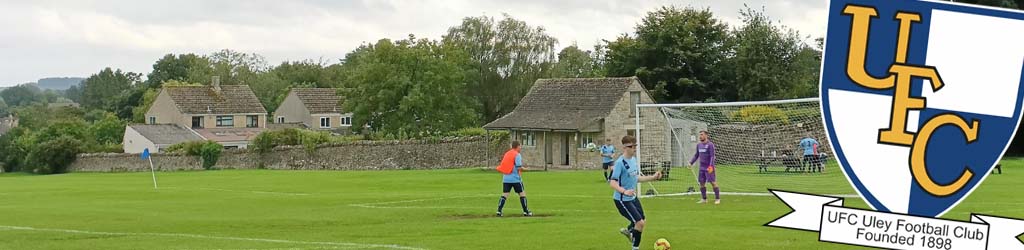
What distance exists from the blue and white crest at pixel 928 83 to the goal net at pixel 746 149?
83.2ft

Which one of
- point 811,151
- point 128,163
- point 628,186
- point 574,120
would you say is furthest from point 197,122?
point 628,186

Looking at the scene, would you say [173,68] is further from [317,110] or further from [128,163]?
[128,163]

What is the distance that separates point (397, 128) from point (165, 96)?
37174 millimetres

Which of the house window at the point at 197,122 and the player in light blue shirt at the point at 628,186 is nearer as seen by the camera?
the player in light blue shirt at the point at 628,186

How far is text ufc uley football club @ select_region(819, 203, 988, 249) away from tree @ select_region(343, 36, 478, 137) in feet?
228

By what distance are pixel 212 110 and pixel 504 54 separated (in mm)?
26906

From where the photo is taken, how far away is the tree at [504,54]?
96500 mm

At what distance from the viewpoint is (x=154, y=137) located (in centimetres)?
10056

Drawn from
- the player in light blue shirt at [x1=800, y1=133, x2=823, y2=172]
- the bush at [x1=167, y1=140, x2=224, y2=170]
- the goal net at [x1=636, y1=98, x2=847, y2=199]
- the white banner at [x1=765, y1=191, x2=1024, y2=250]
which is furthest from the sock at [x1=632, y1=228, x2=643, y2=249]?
the bush at [x1=167, y1=140, x2=224, y2=170]

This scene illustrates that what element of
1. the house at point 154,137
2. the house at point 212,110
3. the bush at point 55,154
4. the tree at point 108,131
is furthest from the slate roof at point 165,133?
the bush at point 55,154

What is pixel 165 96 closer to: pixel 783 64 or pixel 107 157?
pixel 107 157

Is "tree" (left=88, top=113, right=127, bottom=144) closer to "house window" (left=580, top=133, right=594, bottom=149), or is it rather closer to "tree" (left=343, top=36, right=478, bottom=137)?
"tree" (left=343, top=36, right=478, bottom=137)

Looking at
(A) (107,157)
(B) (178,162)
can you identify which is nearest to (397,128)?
(B) (178,162)

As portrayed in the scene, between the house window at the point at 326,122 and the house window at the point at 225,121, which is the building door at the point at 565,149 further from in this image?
the house window at the point at 326,122
